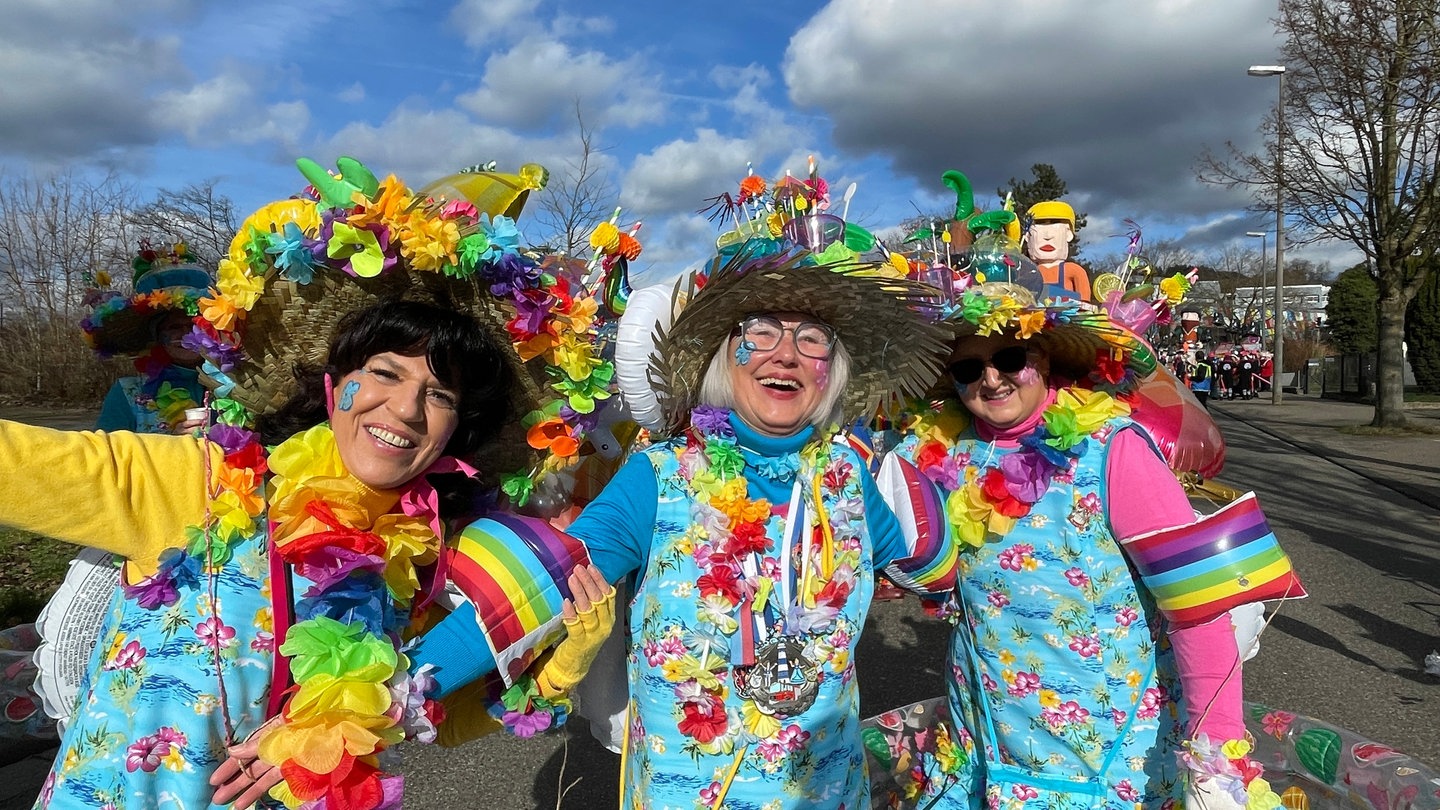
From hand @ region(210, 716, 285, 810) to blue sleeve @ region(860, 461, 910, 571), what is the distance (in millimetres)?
1268

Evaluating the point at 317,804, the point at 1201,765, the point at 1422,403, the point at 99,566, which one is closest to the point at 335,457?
the point at 99,566

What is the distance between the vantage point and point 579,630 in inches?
64.2

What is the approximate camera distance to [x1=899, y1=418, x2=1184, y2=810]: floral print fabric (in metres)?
2.18

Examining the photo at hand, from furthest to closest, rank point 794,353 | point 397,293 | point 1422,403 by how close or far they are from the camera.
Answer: point 1422,403 → point 794,353 → point 397,293

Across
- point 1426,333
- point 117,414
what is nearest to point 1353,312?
point 1426,333

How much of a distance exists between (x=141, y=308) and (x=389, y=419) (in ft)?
10.6

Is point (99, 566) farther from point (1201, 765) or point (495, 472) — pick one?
point (1201, 765)

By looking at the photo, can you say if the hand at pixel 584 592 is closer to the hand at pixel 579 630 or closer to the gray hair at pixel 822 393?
Answer: the hand at pixel 579 630

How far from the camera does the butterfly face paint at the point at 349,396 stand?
5.24 ft

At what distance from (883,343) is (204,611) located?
156 cm

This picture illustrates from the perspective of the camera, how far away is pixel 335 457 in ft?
5.25

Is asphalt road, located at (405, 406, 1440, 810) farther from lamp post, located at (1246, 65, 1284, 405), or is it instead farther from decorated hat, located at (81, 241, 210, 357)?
lamp post, located at (1246, 65, 1284, 405)

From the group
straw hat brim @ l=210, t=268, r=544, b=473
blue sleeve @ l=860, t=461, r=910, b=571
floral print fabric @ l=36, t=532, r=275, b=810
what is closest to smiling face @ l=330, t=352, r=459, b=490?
straw hat brim @ l=210, t=268, r=544, b=473

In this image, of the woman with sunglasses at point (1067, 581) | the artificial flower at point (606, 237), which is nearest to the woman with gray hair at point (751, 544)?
the artificial flower at point (606, 237)
